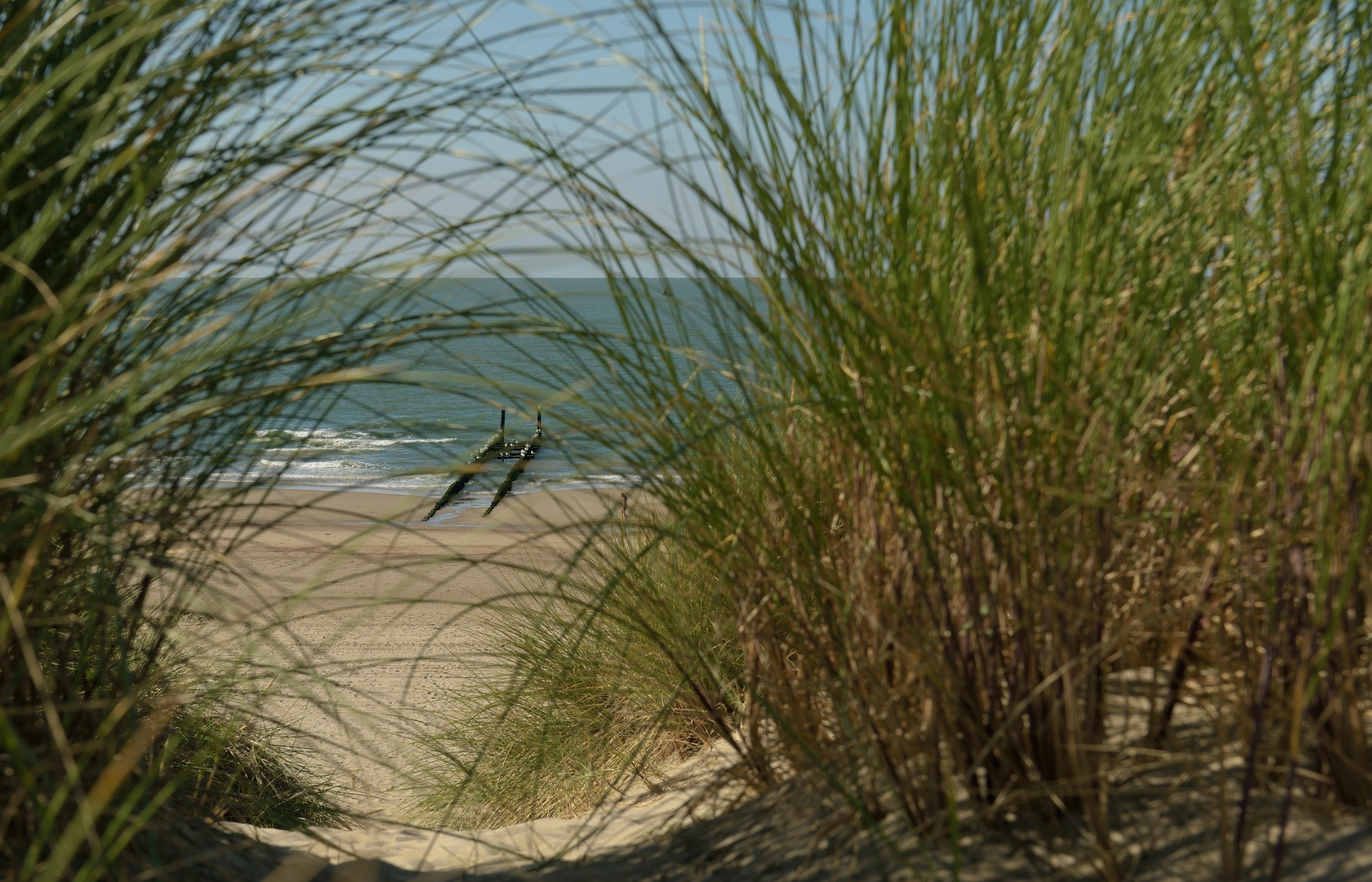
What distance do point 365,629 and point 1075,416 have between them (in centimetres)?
546

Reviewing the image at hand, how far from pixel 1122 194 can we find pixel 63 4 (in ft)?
4.14

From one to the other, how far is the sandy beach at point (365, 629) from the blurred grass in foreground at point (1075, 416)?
0.32 m

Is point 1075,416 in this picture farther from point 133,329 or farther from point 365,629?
point 365,629

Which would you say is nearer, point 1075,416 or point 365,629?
point 1075,416

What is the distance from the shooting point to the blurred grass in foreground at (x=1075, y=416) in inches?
46.8

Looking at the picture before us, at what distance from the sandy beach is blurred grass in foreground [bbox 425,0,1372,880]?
0.32 metres

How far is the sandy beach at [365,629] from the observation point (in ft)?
4.59

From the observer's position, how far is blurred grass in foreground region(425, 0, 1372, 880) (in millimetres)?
1188

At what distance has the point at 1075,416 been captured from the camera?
1248 mm

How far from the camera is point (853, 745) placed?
1420 mm

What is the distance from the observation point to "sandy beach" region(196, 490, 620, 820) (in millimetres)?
1400

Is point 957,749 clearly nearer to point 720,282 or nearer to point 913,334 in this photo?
point 913,334

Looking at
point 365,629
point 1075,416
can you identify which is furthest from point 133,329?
point 365,629

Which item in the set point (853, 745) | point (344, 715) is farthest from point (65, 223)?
point (344, 715)
